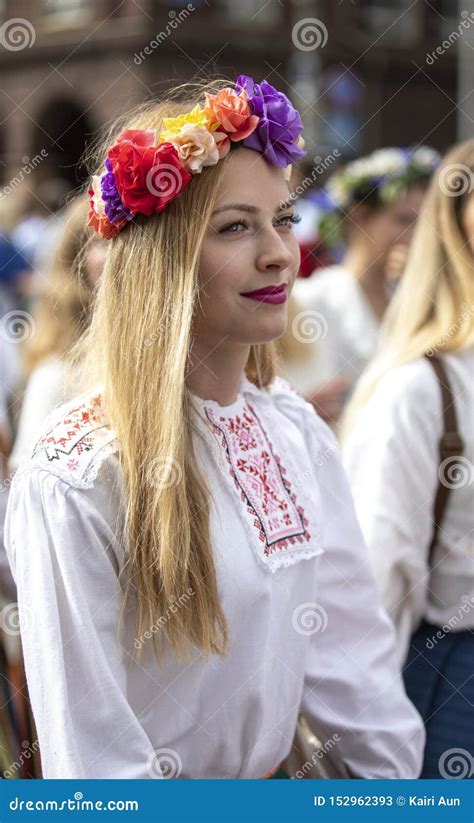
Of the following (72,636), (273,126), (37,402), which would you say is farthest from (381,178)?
(72,636)

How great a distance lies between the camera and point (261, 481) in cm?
205

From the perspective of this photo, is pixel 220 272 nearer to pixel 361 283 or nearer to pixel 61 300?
pixel 61 300

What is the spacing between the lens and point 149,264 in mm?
1888

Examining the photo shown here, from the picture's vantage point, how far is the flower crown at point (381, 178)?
5203 millimetres

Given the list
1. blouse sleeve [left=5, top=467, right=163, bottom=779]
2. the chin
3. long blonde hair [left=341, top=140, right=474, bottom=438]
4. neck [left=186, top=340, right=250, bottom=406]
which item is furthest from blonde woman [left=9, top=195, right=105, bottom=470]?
blouse sleeve [left=5, top=467, right=163, bottom=779]

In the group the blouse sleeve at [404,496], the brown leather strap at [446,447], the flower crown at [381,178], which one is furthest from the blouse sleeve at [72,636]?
the flower crown at [381,178]

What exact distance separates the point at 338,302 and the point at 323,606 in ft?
9.96

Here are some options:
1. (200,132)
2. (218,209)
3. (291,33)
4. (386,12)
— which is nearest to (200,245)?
(218,209)

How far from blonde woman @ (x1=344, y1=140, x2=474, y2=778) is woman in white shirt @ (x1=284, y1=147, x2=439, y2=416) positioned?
1886 mm

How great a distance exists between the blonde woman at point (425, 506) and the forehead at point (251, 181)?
911mm

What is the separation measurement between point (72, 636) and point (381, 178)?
13.4 ft

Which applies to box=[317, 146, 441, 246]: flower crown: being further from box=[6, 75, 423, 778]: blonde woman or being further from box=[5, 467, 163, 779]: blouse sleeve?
box=[5, 467, 163, 779]: blouse sleeve

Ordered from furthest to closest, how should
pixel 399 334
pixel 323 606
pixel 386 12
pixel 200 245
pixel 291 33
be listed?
pixel 386 12, pixel 291 33, pixel 399 334, pixel 323 606, pixel 200 245

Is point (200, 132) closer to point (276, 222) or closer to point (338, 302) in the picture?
point (276, 222)
